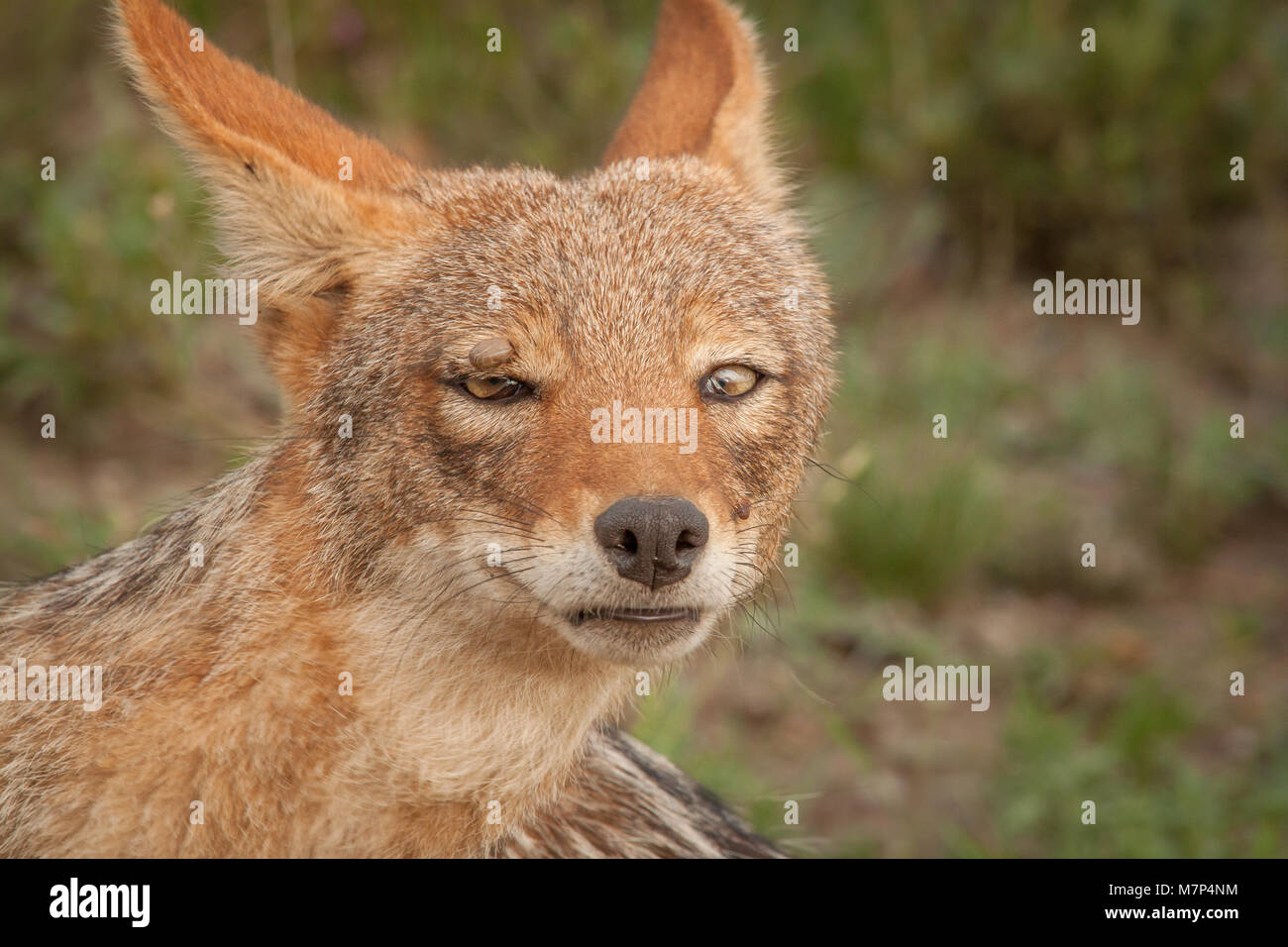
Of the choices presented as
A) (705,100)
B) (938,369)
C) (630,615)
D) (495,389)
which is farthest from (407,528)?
(938,369)

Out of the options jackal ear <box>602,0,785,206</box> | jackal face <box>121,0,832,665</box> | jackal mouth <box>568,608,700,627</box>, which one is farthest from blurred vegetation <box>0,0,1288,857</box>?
jackal mouth <box>568,608,700,627</box>

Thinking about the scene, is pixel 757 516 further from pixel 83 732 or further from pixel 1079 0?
pixel 1079 0

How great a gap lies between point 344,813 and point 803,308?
1991mm

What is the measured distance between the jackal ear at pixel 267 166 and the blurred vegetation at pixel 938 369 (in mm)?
1614

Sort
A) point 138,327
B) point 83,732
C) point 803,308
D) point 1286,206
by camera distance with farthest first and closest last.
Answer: point 1286,206 < point 138,327 < point 803,308 < point 83,732

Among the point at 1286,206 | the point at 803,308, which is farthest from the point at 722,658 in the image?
the point at 1286,206

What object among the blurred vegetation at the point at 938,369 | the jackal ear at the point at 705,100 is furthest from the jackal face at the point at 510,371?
the blurred vegetation at the point at 938,369

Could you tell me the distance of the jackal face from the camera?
10.8 feet

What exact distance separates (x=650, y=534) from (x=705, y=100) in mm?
2099

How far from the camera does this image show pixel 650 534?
3117 mm

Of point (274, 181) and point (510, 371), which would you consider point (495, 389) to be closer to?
point (510, 371)

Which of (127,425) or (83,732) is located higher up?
(127,425)

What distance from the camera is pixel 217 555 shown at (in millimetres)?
3668

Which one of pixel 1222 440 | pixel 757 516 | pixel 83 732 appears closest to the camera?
pixel 83 732
